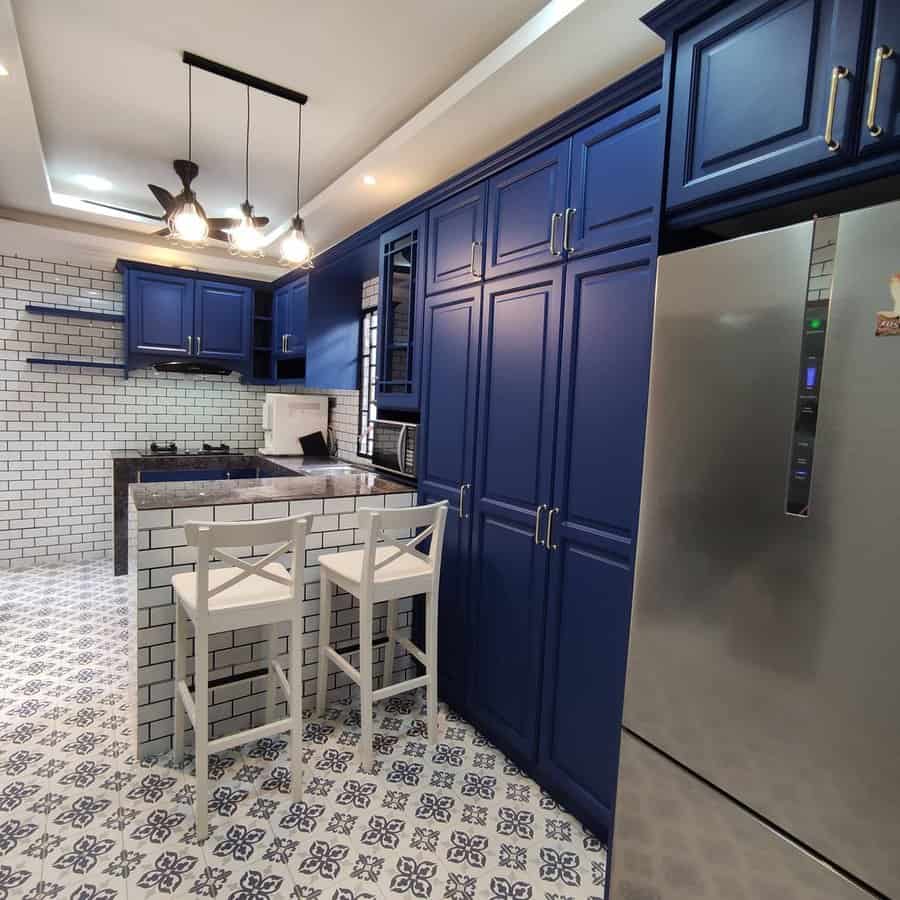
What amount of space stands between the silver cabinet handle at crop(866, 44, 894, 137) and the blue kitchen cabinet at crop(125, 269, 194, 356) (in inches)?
176

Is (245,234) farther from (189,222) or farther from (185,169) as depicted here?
(185,169)

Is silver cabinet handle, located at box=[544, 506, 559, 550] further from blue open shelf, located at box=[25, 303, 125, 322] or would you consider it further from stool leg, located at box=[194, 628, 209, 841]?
blue open shelf, located at box=[25, 303, 125, 322]

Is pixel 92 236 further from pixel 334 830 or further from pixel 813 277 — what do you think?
pixel 813 277

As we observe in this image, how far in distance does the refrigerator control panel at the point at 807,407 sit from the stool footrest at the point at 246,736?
A: 70.6 inches

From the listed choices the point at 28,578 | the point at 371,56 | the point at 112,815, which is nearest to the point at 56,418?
→ the point at 28,578

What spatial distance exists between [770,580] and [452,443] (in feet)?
5.11

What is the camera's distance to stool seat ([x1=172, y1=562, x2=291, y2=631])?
1.82m

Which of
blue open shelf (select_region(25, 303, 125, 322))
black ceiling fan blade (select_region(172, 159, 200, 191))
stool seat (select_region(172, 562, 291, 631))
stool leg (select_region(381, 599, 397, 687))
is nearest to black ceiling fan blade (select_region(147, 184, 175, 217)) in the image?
black ceiling fan blade (select_region(172, 159, 200, 191))

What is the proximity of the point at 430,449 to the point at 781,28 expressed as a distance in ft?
6.21

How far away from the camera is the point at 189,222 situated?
2.41 meters

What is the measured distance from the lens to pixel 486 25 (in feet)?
6.00

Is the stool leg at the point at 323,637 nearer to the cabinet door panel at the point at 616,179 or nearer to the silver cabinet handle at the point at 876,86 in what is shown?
the cabinet door panel at the point at 616,179

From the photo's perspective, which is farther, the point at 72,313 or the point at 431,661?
the point at 72,313

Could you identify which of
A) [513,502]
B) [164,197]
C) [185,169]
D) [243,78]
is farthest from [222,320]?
[513,502]
